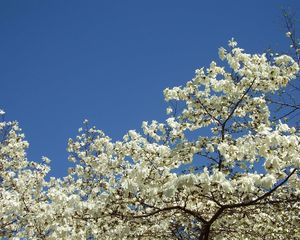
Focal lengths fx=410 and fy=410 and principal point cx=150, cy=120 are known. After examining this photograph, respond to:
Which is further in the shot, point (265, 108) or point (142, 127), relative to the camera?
point (142, 127)

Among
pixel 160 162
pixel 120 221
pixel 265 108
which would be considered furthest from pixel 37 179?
pixel 265 108

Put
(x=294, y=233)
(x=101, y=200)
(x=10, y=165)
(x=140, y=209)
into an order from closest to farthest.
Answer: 1. (x=101, y=200)
2. (x=294, y=233)
3. (x=140, y=209)
4. (x=10, y=165)

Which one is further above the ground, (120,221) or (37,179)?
(37,179)

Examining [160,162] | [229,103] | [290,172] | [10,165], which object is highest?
[10,165]

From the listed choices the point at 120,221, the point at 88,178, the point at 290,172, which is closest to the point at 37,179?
the point at 88,178

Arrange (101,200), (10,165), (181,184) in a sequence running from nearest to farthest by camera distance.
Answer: (181,184) < (101,200) < (10,165)

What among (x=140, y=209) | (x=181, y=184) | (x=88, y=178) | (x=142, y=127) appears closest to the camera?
(x=181, y=184)

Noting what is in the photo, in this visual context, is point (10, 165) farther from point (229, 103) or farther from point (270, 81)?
point (270, 81)

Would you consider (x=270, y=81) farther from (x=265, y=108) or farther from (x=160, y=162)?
(x=160, y=162)

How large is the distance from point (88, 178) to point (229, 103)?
26.2 ft

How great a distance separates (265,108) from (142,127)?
14.1 ft

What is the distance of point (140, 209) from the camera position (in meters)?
13.1

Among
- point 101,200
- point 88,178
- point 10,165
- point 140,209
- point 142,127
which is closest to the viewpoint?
point 101,200

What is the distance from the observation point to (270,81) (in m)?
11.6
